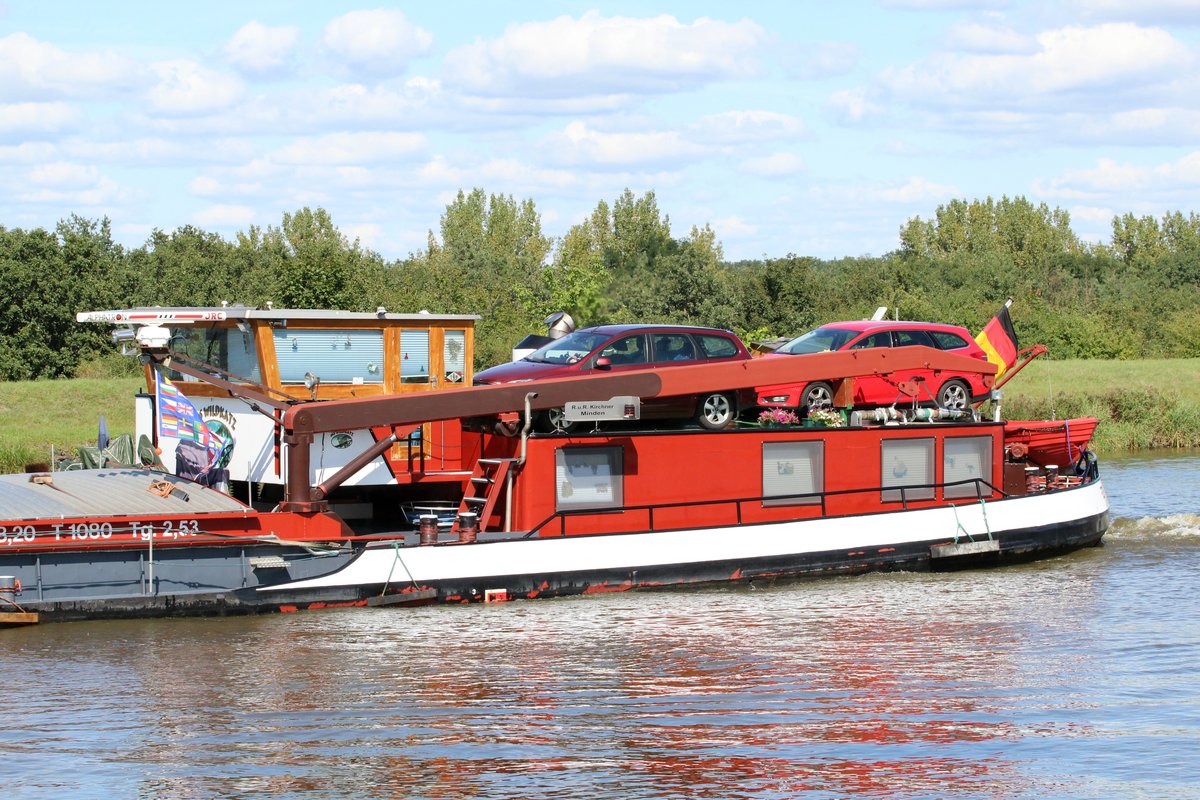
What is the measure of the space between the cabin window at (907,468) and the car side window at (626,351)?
3.38 metres

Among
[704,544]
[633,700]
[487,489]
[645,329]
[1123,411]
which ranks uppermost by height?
[645,329]

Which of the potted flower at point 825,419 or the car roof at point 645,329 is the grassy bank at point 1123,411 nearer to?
the potted flower at point 825,419

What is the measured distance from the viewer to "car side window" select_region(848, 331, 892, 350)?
19672 millimetres

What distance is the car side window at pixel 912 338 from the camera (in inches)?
784

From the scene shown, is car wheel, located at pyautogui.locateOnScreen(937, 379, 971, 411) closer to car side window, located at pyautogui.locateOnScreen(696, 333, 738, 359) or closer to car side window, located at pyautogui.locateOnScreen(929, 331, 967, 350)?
car side window, located at pyautogui.locateOnScreen(929, 331, 967, 350)

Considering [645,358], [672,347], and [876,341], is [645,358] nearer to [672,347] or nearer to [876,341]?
[672,347]

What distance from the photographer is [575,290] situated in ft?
120

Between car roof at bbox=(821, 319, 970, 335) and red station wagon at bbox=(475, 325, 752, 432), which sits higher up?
car roof at bbox=(821, 319, 970, 335)

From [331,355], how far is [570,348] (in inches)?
123

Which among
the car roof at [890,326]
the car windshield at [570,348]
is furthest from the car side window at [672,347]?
the car roof at [890,326]

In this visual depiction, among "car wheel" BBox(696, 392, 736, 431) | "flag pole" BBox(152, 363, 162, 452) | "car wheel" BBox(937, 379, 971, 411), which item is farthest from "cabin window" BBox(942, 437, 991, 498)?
"flag pole" BBox(152, 363, 162, 452)

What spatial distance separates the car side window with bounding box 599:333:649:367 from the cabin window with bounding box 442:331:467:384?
5.73 feet

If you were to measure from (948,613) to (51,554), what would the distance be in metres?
9.66

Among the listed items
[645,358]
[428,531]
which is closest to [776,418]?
[645,358]
